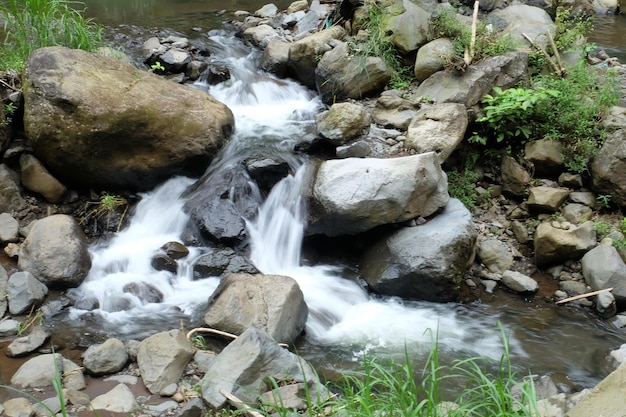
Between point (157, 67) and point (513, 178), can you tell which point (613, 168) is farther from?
point (157, 67)

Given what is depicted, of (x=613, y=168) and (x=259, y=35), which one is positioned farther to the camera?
(x=259, y=35)

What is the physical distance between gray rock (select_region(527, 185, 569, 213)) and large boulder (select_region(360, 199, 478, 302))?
2.78ft

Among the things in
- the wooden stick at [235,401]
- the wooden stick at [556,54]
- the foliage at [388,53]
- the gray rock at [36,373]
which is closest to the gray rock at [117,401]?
the gray rock at [36,373]

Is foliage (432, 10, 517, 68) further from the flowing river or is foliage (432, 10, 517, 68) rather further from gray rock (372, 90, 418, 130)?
the flowing river

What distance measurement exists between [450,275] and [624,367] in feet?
7.94

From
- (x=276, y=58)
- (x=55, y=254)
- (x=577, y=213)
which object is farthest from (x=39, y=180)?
(x=577, y=213)

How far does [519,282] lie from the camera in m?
5.04

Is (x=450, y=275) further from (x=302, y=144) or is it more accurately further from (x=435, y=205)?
(x=302, y=144)

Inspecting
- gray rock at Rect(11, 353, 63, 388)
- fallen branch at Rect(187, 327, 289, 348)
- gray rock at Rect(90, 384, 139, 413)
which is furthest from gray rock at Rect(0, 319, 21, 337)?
fallen branch at Rect(187, 327, 289, 348)

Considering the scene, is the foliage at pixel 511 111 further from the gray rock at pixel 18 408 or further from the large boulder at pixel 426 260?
the gray rock at pixel 18 408

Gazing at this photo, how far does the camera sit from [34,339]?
3990 millimetres

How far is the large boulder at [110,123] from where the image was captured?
527 cm

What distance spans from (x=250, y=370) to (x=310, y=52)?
5.29 meters

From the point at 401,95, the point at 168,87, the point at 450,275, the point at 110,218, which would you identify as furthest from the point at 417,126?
the point at 110,218
